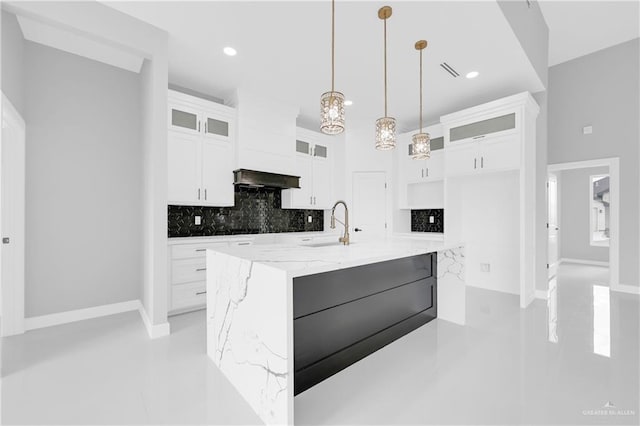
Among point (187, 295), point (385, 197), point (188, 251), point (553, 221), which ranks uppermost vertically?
point (385, 197)

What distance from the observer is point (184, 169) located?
3.51 meters

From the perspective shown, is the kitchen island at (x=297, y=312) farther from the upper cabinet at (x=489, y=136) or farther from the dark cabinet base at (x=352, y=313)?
the upper cabinet at (x=489, y=136)

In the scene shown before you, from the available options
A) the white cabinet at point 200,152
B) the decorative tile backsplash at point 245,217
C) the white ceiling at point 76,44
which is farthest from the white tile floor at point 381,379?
the white ceiling at point 76,44

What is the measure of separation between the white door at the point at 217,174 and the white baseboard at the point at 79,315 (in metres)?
1.53

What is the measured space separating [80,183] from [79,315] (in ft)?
4.77

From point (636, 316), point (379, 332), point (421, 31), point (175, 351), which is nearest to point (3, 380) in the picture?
point (175, 351)

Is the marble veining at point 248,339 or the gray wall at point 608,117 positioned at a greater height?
the gray wall at point 608,117

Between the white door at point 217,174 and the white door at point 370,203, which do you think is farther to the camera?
the white door at point 370,203

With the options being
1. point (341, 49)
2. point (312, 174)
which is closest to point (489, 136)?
point (341, 49)

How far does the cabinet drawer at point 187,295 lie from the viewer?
10.5ft

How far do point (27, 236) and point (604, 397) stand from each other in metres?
4.92

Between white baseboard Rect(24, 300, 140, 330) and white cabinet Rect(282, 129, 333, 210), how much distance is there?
2627 mm

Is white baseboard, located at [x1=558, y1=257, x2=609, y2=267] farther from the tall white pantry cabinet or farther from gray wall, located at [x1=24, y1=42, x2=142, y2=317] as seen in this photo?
gray wall, located at [x1=24, y1=42, x2=142, y2=317]

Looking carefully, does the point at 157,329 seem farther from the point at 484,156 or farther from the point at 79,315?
the point at 484,156
